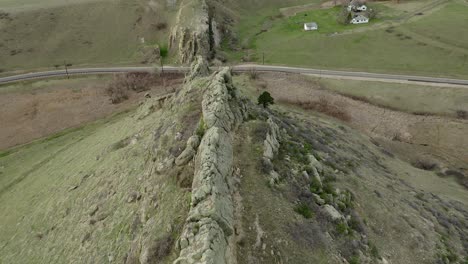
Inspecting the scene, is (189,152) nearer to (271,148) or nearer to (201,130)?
(201,130)

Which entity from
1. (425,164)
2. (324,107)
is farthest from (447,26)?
(425,164)

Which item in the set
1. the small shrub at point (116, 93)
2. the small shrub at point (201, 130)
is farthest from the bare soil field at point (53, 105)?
the small shrub at point (201, 130)

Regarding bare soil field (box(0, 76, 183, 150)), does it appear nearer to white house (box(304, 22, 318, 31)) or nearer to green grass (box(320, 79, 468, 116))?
green grass (box(320, 79, 468, 116))

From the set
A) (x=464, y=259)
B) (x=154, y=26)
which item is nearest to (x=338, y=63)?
(x=154, y=26)

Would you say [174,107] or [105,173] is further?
[174,107]

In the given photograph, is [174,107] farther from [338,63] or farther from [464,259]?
[338,63]

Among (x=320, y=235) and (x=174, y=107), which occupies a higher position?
(x=174, y=107)

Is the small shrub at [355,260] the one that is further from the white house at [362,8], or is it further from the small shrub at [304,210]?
the white house at [362,8]

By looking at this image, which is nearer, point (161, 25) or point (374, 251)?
point (374, 251)
